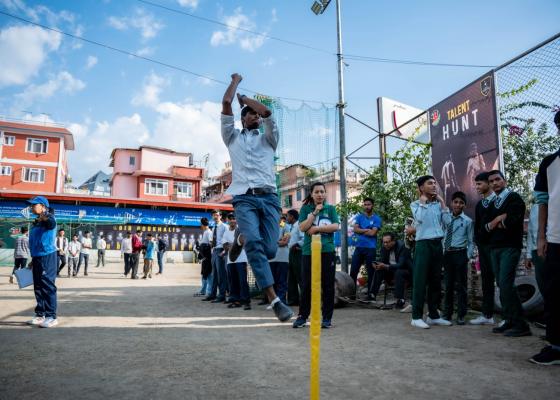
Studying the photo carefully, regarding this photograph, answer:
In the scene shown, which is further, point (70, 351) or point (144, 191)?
point (144, 191)

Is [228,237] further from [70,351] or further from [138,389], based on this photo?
[138,389]

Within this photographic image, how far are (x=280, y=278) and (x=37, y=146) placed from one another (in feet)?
135

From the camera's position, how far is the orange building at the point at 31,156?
38562mm

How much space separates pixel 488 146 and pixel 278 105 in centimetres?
597

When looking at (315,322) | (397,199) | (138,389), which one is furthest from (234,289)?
(315,322)

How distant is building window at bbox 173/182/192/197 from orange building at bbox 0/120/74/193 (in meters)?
12.1

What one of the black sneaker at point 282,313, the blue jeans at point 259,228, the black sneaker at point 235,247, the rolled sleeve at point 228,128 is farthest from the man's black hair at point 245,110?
the black sneaker at point 282,313

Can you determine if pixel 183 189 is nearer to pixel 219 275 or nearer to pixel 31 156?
pixel 31 156

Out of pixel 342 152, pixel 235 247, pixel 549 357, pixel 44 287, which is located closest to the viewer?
pixel 549 357

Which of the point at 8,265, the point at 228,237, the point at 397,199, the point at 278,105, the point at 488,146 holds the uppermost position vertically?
the point at 278,105

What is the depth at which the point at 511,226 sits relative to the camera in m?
4.82

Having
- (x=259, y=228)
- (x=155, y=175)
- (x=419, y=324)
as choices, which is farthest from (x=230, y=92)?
(x=155, y=175)

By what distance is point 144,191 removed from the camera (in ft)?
150

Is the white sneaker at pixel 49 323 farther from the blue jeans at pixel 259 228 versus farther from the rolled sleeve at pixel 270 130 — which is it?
→ the rolled sleeve at pixel 270 130
